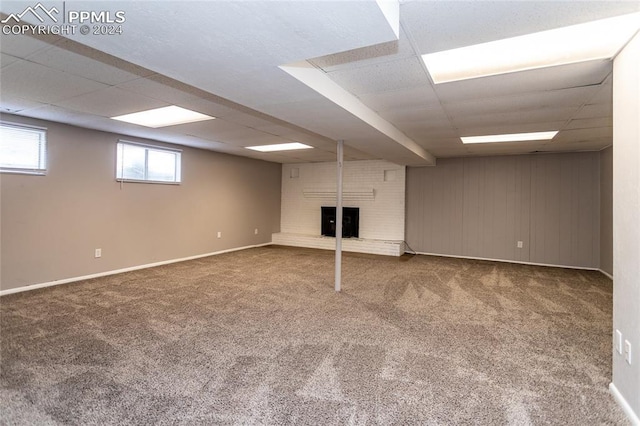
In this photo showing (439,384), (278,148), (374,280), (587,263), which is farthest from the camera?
(278,148)

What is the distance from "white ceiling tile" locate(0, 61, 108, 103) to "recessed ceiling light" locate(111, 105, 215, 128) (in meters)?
0.80

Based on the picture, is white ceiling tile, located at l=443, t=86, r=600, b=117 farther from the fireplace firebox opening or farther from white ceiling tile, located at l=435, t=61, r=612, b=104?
the fireplace firebox opening

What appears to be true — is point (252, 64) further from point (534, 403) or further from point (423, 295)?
point (423, 295)

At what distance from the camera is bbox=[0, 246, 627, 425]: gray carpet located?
6.10ft

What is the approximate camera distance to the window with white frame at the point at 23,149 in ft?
12.6

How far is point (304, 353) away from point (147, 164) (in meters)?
4.69

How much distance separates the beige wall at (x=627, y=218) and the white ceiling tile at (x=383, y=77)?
1.25 meters

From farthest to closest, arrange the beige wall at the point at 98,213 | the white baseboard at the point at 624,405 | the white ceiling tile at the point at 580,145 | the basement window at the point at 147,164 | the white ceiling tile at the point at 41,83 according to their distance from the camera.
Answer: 1. the basement window at the point at 147,164
2. the white ceiling tile at the point at 580,145
3. the beige wall at the point at 98,213
4. the white ceiling tile at the point at 41,83
5. the white baseboard at the point at 624,405

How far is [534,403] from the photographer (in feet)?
6.38

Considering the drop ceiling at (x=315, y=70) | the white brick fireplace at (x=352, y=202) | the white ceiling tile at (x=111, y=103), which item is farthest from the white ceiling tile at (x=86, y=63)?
the white brick fireplace at (x=352, y=202)

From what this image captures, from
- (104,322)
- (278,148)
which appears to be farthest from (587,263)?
(104,322)

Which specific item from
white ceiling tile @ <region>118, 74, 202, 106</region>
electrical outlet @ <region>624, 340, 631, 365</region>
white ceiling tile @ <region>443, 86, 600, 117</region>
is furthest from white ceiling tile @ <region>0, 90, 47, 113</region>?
electrical outlet @ <region>624, 340, 631, 365</region>

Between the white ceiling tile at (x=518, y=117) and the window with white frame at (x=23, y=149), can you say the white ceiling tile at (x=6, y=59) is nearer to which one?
the window with white frame at (x=23, y=149)

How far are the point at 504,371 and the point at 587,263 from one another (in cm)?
521
